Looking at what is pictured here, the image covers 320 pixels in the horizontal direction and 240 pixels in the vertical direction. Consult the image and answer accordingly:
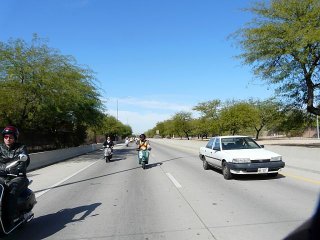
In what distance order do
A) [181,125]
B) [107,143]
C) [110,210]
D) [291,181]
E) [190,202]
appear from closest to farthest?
[110,210] < [190,202] < [291,181] < [107,143] < [181,125]

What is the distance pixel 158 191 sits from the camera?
11500 mm

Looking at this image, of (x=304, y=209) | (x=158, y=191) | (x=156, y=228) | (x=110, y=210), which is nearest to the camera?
(x=156, y=228)

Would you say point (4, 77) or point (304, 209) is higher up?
point (4, 77)

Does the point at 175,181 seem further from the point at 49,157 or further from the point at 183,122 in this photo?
the point at 183,122

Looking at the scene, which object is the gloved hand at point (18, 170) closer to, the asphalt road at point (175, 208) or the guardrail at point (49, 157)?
the asphalt road at point (175, 208)

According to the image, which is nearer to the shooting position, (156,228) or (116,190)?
(156,228)

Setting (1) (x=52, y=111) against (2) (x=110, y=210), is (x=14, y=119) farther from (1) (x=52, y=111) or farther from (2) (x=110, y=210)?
(2) (x=110, y=210)

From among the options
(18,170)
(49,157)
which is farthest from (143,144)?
(18,170)

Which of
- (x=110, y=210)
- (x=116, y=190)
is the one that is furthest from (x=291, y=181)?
(x=110, y=210)

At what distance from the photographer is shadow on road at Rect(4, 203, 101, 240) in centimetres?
689

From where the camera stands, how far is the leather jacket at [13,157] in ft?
21.7

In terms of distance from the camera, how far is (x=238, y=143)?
15.2 m

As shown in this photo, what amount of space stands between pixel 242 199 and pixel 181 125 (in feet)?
359

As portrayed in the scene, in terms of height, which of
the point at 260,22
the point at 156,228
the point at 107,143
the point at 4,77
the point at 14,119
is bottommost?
the point at 156,228
